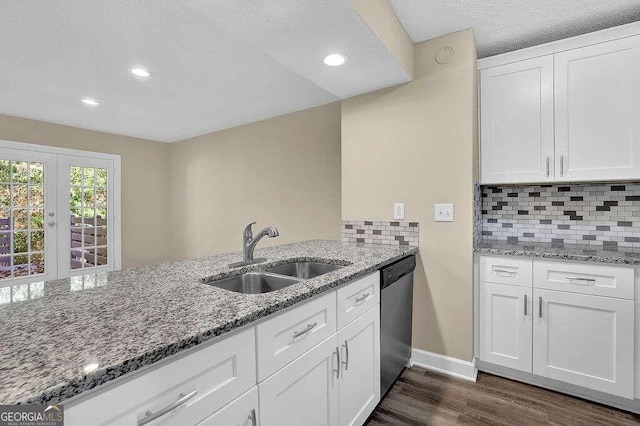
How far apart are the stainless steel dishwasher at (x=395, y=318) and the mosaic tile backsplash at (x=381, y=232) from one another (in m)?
0.18

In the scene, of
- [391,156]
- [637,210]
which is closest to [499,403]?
[637,210]

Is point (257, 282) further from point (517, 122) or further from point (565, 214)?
point (565, 214)

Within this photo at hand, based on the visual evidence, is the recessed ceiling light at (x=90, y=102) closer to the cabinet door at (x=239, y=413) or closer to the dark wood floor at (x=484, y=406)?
the cabinet door at (x=239, y=413)

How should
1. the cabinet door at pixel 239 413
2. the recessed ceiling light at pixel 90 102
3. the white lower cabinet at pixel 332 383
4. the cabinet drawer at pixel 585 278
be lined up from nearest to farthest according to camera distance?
the cabinet door at pixel 239 413, the white lower cabinet at pixel 332 383, the cabinet drawer at pixel 585 278, the recessed ceiling light at pixel 90 102

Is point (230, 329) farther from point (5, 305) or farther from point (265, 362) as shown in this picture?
point (5, 305)

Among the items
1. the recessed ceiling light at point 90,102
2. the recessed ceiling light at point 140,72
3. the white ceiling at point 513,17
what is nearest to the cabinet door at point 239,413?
the white ceiling at point 513,17

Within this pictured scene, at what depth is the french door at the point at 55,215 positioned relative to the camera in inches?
153

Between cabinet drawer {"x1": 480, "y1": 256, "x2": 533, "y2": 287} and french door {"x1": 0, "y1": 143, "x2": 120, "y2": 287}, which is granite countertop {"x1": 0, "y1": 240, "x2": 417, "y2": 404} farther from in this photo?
french door {"x1": 0, "y1": 143, "x2": 120, "y2": 287}

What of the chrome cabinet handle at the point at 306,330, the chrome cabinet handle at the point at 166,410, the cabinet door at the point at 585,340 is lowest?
the cabinet door at the point at 585,340

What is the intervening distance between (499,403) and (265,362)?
5.42 feet

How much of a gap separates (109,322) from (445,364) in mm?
2124

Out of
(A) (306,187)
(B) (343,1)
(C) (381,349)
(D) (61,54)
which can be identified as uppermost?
(D) (61,54)

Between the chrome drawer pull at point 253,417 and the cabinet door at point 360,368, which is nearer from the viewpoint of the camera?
the chrome drawer pull at point 253,417

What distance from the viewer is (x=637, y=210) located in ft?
6.88
